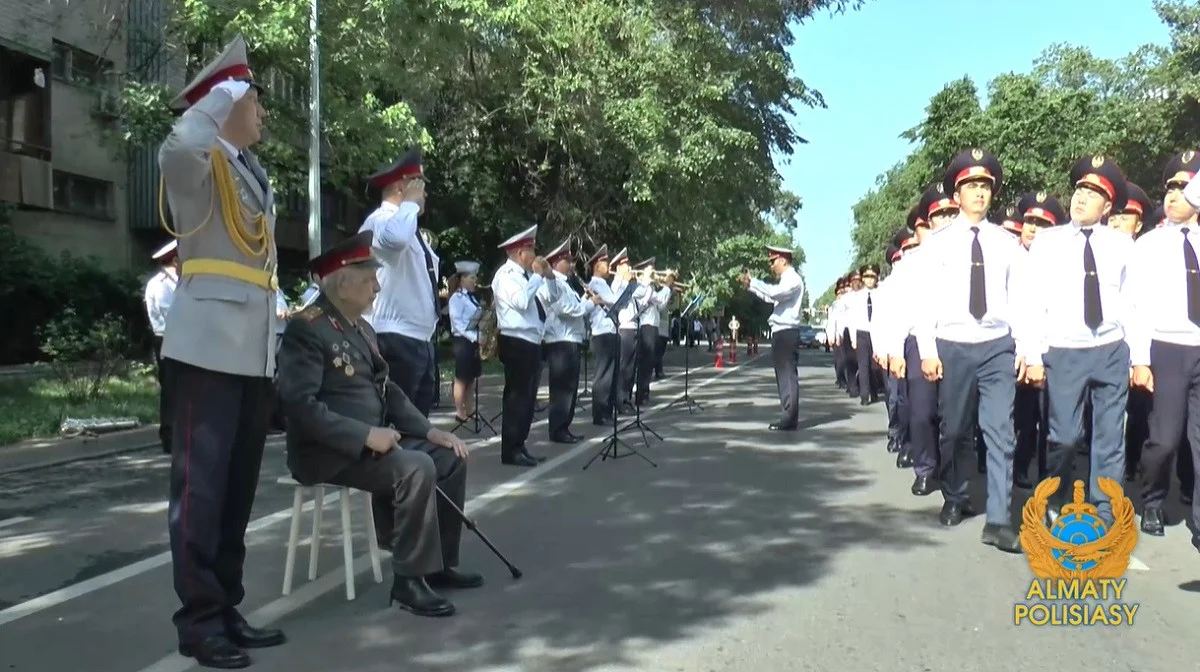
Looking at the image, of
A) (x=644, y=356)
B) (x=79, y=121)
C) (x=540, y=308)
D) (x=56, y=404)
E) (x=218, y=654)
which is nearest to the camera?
(x=218, y=654)

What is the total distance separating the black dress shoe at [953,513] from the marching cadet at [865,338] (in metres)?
9.77

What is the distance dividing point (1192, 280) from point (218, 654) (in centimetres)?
568

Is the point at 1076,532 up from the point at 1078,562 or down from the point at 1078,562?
up

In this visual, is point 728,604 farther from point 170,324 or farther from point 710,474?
point 710,474

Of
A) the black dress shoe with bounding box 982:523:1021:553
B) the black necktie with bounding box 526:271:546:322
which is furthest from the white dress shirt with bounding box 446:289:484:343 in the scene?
the black dress shoe with bounding box 982:523:1021:553

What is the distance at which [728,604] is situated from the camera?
558cm

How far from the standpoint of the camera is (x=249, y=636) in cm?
484

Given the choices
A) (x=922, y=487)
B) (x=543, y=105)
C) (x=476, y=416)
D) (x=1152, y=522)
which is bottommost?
(x=1152, y=522)

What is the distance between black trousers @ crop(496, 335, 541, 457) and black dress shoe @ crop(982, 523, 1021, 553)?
14.3 ft

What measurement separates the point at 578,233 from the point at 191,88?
2726 cm

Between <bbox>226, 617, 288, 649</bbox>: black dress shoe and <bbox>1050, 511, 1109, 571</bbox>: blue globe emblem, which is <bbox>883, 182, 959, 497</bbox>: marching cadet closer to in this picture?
<bbox>1050, 511, 1109, 571</bbox>: blue globe emblem

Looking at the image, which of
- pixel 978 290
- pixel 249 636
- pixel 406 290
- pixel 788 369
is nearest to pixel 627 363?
pixel 788 369

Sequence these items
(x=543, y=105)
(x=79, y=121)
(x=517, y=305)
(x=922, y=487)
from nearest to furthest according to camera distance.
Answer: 1. (x=922, y=487)
2. (x=517, y=305)
3. (x=79, y=121)
4. (x=543, y=105)

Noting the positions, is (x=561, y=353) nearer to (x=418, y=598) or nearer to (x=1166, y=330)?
(x=1166, y=330)
